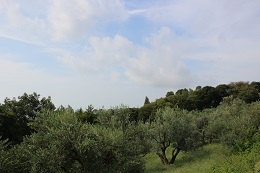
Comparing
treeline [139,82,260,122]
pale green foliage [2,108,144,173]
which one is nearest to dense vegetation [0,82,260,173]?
pale green foliage [2,108,144,173]

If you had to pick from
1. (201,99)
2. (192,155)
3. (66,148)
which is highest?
(201,99)

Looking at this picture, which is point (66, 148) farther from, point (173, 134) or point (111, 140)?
point (173, 134)

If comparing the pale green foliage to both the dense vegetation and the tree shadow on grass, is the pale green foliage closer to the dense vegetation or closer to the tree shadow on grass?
the dense vegetation

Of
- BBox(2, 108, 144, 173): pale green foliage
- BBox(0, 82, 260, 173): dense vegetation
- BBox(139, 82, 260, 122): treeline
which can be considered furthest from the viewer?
BBox(139, 82, 260, 122): treeline

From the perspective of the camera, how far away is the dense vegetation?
1962 centimetres

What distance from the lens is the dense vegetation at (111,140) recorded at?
1962cm

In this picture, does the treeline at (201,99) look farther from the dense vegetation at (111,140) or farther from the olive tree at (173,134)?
the olive tree at (173,134)

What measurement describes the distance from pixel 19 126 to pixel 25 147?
24.4 m

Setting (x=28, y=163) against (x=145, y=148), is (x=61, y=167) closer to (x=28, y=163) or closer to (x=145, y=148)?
(x=28, y=163)

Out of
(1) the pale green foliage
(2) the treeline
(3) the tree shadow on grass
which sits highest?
(2) the treeline

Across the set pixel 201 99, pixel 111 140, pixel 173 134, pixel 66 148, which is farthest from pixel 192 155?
pixel 201 99

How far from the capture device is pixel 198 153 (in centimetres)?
4125

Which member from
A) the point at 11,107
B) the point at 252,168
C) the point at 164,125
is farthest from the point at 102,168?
the point at 11,107

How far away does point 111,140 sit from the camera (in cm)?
2195
